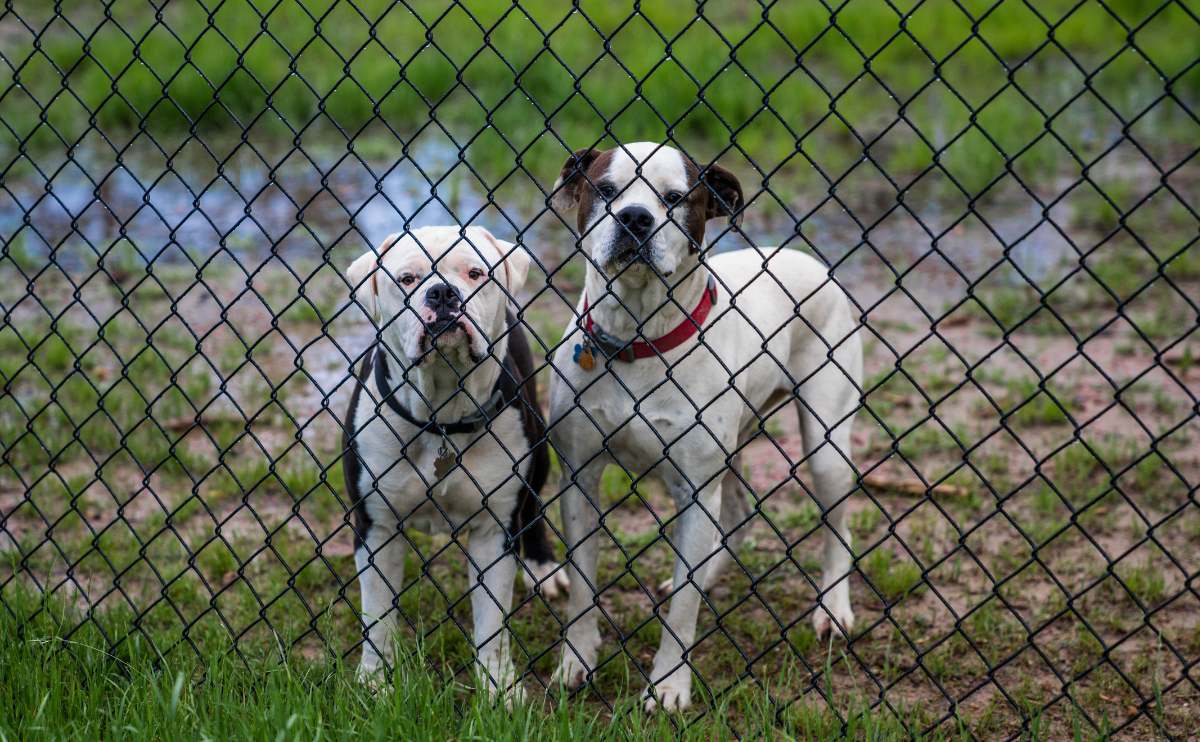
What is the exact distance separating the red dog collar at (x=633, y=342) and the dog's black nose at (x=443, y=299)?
375 mm

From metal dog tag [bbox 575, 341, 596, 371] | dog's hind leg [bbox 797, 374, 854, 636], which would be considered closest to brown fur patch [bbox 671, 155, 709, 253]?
metal dog tag [bbox 575, 341, 596, 371]

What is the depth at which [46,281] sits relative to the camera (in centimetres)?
677

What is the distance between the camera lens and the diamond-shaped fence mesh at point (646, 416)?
3010 mm

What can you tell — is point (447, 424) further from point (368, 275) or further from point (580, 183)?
point (580, 183)

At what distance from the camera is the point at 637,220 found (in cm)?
311

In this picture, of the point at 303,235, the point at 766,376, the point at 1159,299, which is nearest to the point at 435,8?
the point at 303,235

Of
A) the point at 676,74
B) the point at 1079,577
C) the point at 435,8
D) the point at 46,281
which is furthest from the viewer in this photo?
the point at 435,8

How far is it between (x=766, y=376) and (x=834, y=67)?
22.4 feet

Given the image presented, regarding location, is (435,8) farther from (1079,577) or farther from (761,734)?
(761,734)

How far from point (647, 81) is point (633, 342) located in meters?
4.96

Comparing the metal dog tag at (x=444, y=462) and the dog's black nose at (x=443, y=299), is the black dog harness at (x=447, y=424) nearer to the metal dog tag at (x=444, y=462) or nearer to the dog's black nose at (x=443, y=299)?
the metal dog tag at (x=444, y=462)

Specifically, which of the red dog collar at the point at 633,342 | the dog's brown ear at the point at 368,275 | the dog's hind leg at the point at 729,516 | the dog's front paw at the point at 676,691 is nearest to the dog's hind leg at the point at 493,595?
→ the dog's front paw at the point at 676,691

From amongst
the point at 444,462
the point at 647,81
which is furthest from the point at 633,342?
the point at 647,81

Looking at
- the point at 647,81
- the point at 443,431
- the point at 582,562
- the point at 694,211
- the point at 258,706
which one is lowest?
the point at 258,706
